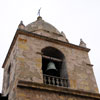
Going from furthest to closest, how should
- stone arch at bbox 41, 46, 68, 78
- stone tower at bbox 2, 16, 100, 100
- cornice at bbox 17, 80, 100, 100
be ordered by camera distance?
stone arch at bbox 41, 46, 68, 78, stone tower at bbox 2, 16, 100, 100, cornice at bbox 17, 80, 100, 100

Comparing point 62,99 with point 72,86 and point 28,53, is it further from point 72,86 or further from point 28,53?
point 28,53

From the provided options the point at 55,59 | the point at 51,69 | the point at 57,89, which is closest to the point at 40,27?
the point at 55,59

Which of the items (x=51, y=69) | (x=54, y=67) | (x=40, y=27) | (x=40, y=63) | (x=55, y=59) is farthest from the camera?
(x=40, y=27)

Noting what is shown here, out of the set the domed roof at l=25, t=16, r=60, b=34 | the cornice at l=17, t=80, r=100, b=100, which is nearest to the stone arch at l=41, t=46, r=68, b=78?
the cornice at l=17, t=80, r=100, b=100

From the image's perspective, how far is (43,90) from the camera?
933 centimetres

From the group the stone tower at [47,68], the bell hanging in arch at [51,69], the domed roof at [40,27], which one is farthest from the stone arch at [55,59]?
the domed roof at [40,27]

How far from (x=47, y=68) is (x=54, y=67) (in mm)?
356

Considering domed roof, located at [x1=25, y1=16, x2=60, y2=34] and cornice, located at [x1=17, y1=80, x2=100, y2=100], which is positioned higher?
domed roof, located at [x1=25, y1=16, x2=60, y2=34]

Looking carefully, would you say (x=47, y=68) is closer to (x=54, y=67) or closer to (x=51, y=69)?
(x=51, y=69)

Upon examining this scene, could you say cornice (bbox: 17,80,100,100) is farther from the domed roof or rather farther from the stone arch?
the domed roof

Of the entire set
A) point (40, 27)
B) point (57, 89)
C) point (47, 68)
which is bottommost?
point (57, 89)

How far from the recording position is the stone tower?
929 cm

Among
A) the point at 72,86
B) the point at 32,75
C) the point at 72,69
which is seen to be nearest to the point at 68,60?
the point at 72,69

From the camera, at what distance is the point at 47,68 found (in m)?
10.9
